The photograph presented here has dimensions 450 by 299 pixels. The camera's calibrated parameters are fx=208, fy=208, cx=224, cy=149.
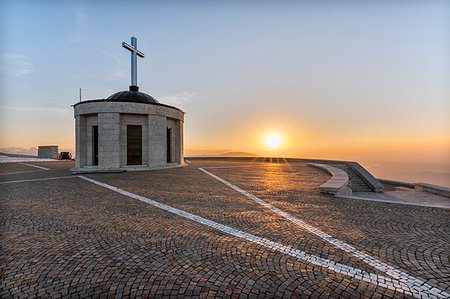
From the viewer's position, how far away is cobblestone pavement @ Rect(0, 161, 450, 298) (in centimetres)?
303

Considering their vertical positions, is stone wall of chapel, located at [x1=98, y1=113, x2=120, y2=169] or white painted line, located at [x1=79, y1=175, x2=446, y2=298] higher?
stone wall of chapel, located at [x1=98, y1=113, x2=120, y2=169]

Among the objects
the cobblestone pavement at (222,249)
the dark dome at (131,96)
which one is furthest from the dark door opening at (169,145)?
the cobblestone pavement at (222,249)

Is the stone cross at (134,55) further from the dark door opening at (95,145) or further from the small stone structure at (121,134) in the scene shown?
the dark door opening at (95,145)

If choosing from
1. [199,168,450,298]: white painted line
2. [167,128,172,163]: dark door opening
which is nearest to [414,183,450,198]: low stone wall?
[199,168,450,298]: white painted line

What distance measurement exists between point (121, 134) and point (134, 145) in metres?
1.40

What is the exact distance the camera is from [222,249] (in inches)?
161

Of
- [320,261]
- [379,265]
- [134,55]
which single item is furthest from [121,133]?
[379,265]

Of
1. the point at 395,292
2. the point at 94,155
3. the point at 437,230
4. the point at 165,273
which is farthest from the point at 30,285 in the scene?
the point at 94,155

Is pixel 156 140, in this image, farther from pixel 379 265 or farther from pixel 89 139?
pixel 379 265

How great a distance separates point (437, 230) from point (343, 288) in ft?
13.7

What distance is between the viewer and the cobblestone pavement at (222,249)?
3.03m

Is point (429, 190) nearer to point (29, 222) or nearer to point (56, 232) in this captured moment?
point (56, 232)

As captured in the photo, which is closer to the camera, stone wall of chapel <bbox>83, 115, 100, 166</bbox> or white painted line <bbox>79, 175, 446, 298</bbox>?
white painted line <bbox>79, 175, 446, 298</bbox>

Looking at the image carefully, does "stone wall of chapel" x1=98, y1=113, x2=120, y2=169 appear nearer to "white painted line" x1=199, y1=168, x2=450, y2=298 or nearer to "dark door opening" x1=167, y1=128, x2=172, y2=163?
"dark door opening" x1=167, y1=128, x2=172, y2=163
